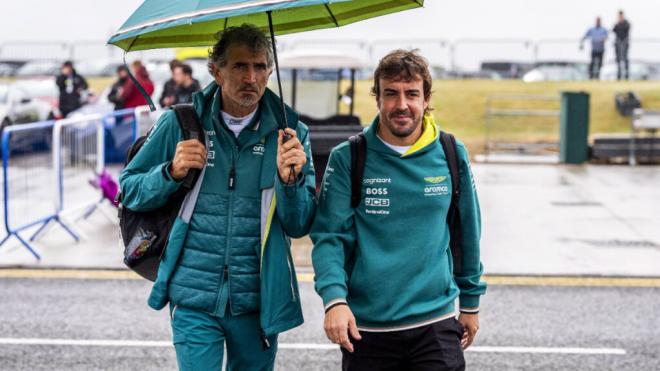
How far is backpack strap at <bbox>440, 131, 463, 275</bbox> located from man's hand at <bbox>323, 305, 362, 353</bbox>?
52cm

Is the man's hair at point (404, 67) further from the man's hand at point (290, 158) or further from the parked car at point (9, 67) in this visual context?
the parked car at point (9, 67)

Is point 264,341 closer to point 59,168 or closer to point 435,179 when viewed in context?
point 435,179

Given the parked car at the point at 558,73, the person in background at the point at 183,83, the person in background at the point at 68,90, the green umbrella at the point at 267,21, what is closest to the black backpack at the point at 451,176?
the green umbrella at the point at 267,21

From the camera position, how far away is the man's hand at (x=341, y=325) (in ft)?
10.9

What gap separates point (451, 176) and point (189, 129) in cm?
94

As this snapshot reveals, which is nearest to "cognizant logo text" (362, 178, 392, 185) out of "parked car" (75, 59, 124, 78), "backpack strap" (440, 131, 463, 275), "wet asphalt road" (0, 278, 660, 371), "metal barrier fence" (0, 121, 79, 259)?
"backpack strap" (440, 131, 463, 275)

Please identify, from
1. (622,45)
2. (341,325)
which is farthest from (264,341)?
(622,45)

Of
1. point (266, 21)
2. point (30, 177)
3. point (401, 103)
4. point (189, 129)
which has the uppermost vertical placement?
point (266, 21)

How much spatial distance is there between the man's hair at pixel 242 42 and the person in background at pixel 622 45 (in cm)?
2611

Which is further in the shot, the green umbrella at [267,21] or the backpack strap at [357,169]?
the green umbrella at [267,21]

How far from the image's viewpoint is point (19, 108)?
66.7 ft

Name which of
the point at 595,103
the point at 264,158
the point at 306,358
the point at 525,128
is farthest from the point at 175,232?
the point at 595,103

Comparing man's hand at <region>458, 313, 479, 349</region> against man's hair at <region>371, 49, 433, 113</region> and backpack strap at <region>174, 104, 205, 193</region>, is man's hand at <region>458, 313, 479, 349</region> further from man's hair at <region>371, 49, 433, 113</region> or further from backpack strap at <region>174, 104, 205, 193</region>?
backpack strap at <region>174, 104, 205, 193</region>

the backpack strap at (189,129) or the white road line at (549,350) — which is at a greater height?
the backpack strap at (189,129)
